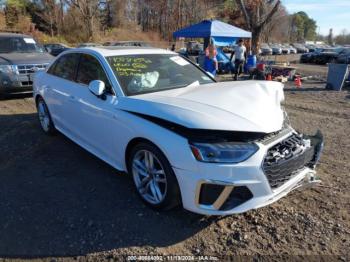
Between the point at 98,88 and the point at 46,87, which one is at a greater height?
the point at 98,88

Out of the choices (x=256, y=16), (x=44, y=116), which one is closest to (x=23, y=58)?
(x=44, y=116)

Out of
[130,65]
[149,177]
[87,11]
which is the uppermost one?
[87,11]

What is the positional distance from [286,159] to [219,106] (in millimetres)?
790

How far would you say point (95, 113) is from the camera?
4047 mm

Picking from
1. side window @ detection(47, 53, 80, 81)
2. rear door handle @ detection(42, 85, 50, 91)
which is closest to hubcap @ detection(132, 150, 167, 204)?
side window @ detection(47, 53, 80, 81)

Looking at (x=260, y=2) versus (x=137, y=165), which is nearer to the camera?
(x=137, y=165)

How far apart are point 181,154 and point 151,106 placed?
687 millimetres

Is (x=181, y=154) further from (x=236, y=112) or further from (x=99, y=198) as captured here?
(x=99, y=198)

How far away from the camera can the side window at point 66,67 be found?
192 inches

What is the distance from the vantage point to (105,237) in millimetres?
3092

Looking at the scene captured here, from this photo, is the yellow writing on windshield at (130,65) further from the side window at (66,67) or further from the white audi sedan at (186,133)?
the side window at (66,67)

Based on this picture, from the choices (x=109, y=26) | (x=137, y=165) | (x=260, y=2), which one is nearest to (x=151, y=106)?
(x=137, y=165)

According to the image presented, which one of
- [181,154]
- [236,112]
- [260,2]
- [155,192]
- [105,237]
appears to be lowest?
[105,237]

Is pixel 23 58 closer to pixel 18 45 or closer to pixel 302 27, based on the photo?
pixel 18 45
